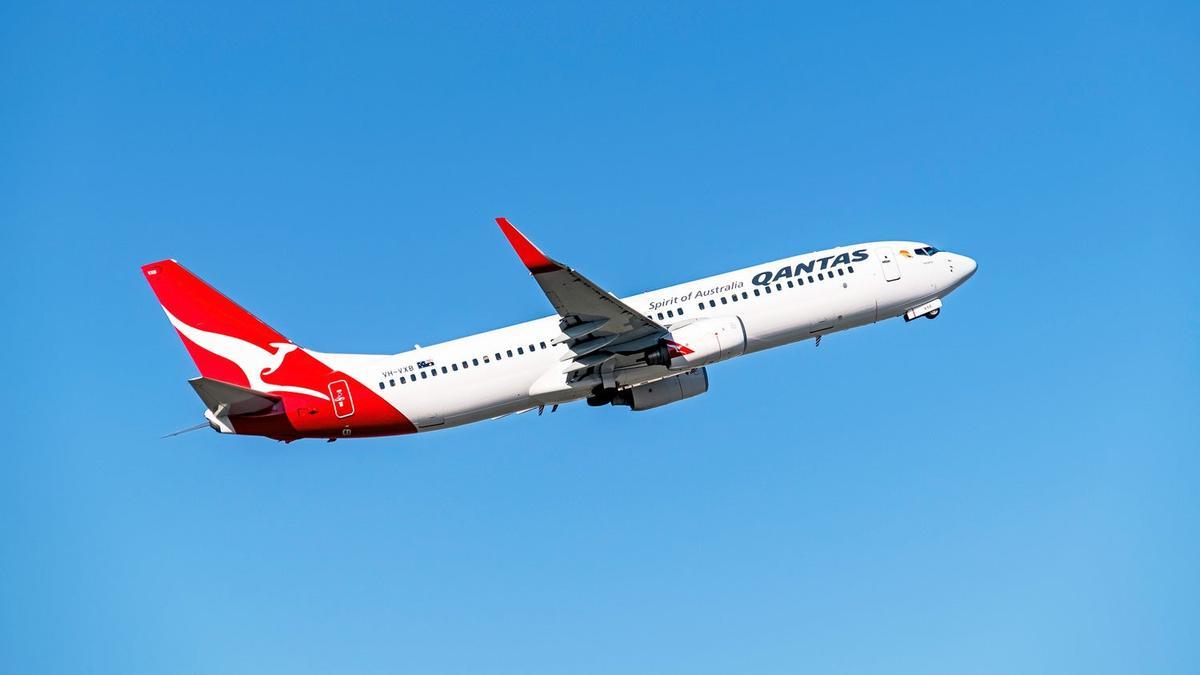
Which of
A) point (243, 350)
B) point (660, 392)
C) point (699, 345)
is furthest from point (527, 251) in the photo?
point (243, 350)

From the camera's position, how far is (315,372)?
173ft

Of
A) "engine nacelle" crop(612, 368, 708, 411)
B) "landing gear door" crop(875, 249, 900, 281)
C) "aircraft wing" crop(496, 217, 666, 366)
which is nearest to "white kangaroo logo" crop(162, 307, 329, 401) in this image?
"aircraft wing" crop(496, 217, 666, 366)

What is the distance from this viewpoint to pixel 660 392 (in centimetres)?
5672

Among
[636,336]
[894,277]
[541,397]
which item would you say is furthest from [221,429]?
[894,277]

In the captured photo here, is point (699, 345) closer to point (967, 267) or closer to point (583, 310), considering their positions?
point (583, 310)

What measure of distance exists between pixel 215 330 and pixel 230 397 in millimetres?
4751

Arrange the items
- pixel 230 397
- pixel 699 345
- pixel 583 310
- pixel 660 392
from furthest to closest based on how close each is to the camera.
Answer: pixel 660 392 < pixel 699 345 < pixel 583 310 < pixel 230 397

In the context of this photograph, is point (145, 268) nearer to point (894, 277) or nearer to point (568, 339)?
point (568, 339)

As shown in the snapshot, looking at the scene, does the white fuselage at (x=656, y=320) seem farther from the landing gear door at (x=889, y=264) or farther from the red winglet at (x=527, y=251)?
the red winglet at (x=527, y=251)

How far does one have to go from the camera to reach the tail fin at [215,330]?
175ft

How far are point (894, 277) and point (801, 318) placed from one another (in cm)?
567

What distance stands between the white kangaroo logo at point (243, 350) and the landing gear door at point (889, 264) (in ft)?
89.7

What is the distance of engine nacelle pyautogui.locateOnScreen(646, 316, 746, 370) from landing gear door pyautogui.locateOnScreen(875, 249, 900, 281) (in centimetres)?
870

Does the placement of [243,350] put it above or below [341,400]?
above
